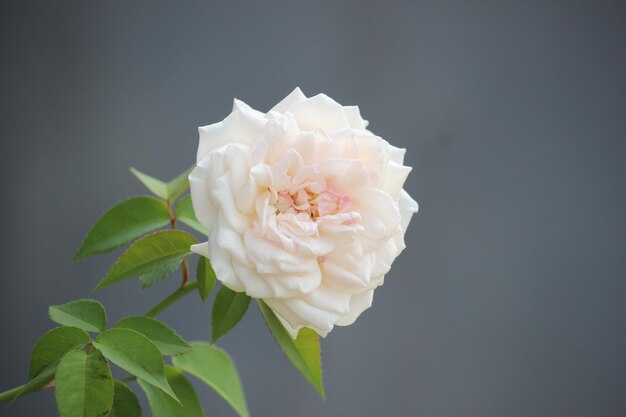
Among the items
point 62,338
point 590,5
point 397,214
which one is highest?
point 590,5

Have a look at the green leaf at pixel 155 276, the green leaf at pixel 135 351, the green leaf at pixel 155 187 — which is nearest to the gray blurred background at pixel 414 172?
the green leaf at pixel 155 187

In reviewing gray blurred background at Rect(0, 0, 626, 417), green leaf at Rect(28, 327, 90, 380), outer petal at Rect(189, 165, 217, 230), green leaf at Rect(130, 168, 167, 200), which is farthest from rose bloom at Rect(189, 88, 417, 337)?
gray blurred background at Rect(0, 0, 626, 417)

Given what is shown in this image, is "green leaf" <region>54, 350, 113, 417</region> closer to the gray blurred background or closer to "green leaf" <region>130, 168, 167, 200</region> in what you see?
"green leaf" <region>130, 168, 167, 200</region>

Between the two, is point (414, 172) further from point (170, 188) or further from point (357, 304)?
point (357, 304)

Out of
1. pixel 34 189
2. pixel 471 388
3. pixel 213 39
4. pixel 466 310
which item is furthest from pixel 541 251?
pixel 34 189

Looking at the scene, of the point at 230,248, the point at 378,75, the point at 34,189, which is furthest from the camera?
the point at 378,75

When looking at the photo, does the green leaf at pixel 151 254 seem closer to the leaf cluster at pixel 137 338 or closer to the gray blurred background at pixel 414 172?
the leaf cluster at pixel 137 338

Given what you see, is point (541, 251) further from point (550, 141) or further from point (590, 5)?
point (590, 5)
